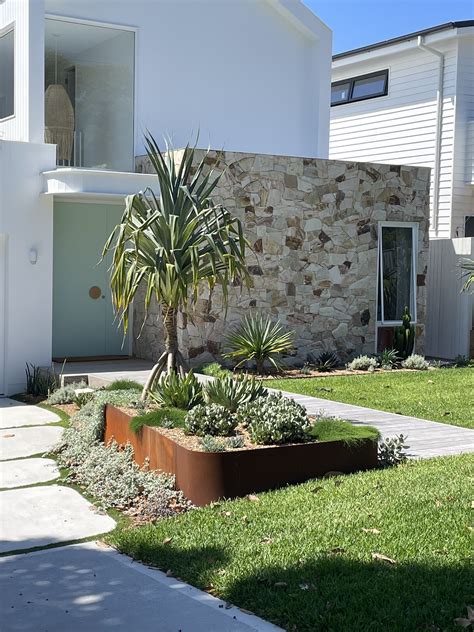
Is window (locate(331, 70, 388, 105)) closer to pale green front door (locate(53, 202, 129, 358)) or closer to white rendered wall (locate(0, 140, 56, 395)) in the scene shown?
pale green front door (locate(53, 202, 129, 358))

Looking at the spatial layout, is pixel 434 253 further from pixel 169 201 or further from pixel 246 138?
pixel 169 201

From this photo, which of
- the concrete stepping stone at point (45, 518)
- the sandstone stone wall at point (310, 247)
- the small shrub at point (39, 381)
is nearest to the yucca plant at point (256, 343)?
the sandstone stone wall at point (310, 247)

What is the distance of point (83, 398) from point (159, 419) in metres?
3.65

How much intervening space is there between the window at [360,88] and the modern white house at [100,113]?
440 cm

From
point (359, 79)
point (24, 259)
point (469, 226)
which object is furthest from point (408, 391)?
point (359, 79)

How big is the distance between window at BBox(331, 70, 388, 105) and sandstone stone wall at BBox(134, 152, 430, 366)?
5.54 m

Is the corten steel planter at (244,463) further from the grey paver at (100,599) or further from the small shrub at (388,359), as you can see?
the small shrub at (388,359)

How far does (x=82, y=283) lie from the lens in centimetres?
1476

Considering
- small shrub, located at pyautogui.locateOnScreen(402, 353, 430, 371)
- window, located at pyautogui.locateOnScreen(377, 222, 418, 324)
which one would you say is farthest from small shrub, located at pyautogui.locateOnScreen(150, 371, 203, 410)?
window, located at pyautogui.locateOnScreen(377, 222, 418, 324)

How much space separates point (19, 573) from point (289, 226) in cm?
1035

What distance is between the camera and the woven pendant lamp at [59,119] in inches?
547

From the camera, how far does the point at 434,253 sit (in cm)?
1817

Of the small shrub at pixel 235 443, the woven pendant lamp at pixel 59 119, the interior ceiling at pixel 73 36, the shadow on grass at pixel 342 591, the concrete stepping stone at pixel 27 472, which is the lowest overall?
the concrete stepping stone at pixel 27 472

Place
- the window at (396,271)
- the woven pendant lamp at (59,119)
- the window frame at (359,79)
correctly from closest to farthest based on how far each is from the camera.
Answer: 1. the woven pendant lamp at (59,119)
2. the window at (396,271)
3. the window frame at (359,79)
